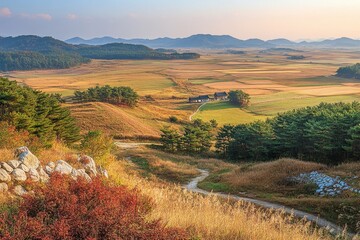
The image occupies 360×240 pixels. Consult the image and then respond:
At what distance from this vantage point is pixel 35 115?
3434cm

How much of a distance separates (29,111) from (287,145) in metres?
27.5

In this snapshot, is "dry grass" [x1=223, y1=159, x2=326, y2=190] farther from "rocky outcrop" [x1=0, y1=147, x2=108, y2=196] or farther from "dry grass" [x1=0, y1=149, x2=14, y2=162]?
"dry grass" [x1=0, y1=149, x2=14, y2=162]

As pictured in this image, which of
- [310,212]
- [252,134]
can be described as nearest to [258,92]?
[252,134]

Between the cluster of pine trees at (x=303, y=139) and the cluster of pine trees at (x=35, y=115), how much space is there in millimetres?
21688

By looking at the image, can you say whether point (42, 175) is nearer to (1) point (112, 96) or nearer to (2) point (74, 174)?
(2) point (74, 174)

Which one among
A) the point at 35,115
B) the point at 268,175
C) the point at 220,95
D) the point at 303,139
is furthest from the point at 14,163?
the point at 220,95

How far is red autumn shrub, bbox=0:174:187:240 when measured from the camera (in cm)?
480

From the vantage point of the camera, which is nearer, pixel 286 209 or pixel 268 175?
pixel 286 209

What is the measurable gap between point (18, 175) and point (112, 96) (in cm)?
7972

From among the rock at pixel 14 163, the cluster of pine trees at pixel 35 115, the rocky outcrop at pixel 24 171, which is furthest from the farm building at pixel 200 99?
the rock at pixel 14 163

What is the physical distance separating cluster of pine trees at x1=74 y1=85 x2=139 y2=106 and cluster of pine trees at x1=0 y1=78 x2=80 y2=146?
148 ft

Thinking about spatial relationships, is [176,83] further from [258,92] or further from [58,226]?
[58,226]

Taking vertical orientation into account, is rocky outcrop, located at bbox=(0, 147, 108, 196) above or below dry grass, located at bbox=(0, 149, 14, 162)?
below

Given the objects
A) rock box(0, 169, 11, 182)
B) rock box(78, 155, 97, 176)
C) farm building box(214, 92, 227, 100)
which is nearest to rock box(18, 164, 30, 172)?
rock box(0, 169, 11, 182)
